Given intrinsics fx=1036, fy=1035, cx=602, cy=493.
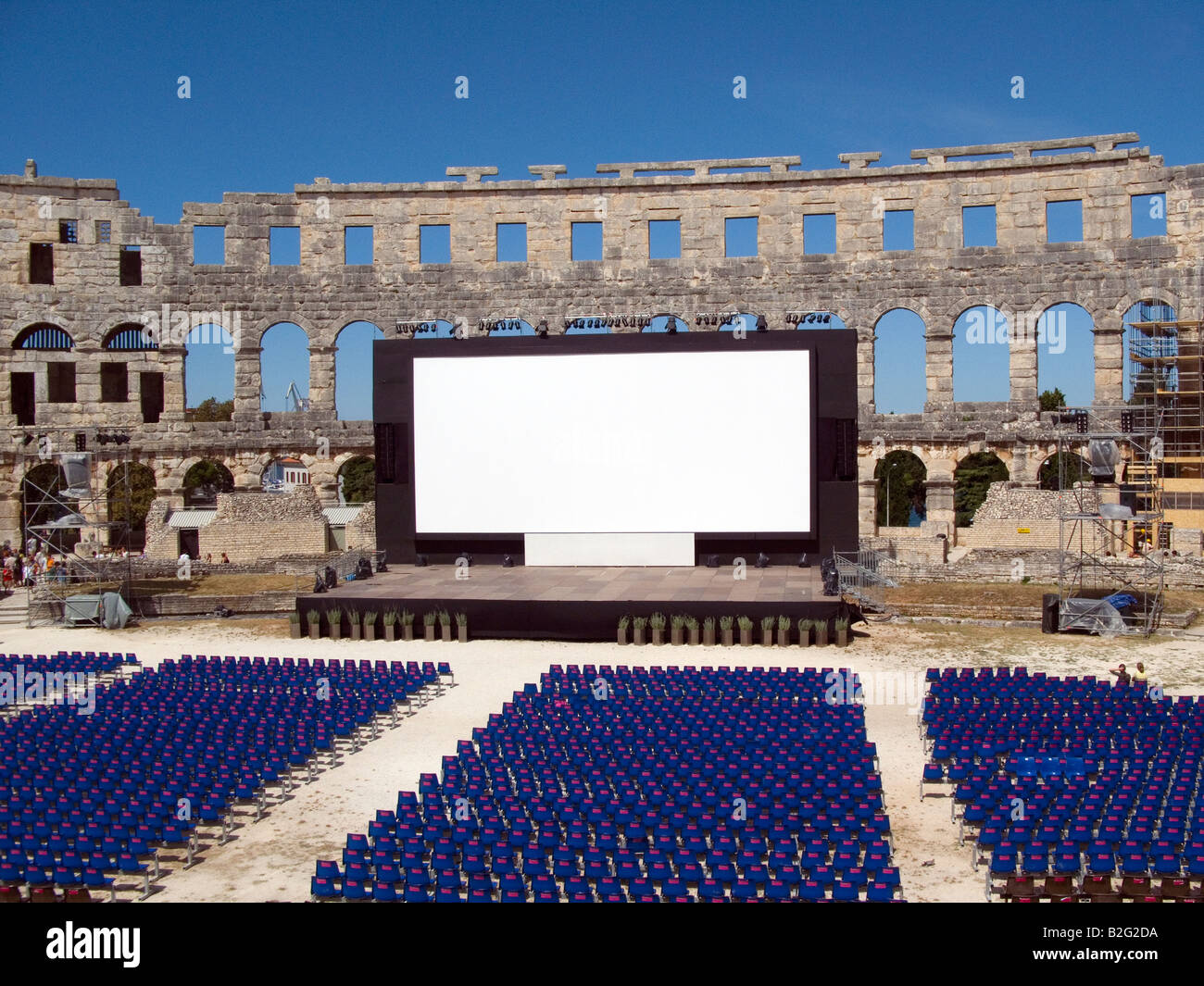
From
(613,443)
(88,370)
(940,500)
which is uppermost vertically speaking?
(88,370)

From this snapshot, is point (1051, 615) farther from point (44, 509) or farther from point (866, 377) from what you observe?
point (44, 509)

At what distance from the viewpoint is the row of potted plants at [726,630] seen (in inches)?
879

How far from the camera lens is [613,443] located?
95.5ft

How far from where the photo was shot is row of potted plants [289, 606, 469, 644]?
24016mm

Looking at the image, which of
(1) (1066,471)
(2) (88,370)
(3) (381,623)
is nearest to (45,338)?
(2) (88,370)

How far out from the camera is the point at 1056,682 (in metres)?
16.3

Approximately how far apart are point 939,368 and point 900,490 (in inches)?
1099

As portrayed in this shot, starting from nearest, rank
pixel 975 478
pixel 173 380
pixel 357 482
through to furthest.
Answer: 1. pixel 173 380
2. pixel 975 478
3. pixel 357 482

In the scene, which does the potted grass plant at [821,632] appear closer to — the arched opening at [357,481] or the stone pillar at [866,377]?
the stone pillar at [866,377]

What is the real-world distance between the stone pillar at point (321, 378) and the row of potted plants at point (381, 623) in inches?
631

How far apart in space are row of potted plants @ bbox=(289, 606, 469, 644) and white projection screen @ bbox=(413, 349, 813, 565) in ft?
19.3

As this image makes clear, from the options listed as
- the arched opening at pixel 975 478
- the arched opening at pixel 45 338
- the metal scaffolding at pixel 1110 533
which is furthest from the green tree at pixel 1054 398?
the arched opening at pixel 45 338

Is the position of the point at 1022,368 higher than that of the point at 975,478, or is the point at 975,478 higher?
the point at 1022,368
